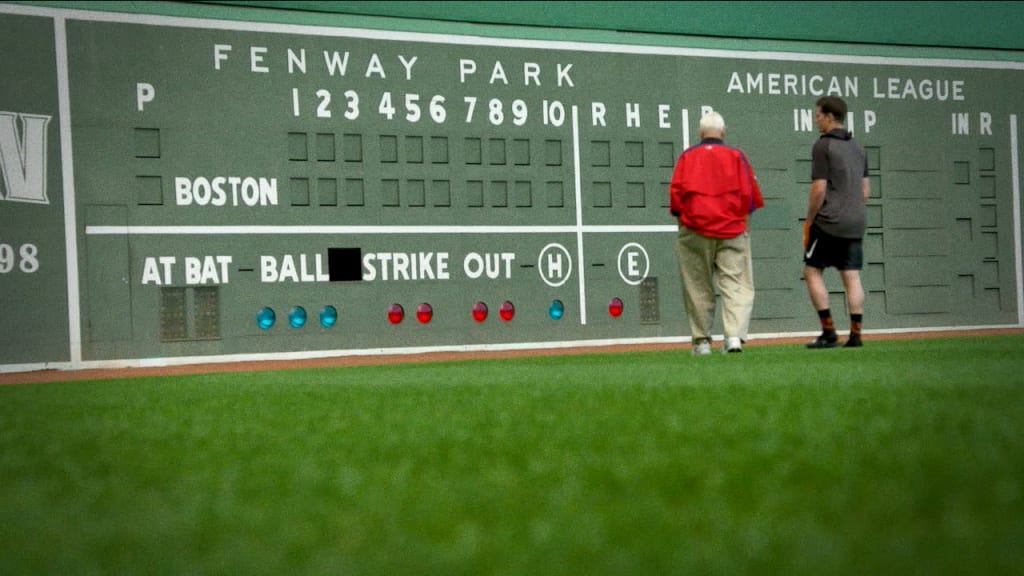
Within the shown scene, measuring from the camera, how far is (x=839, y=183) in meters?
Result: 8.12

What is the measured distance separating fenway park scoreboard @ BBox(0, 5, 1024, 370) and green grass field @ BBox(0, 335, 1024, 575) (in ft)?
13.3

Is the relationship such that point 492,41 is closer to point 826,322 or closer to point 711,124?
point 711,124

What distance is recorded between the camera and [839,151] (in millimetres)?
8086

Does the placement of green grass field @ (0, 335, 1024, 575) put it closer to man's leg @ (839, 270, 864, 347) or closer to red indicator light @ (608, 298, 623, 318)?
man's leg @ (839, 270, 864, 347)

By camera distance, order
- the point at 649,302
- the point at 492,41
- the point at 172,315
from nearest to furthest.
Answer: the point at 172,315, the point at 492,41, the point at 649,302

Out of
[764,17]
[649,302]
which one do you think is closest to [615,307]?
[649,302]

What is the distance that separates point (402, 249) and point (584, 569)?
8.28 m

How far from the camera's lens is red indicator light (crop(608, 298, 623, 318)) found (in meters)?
10.5

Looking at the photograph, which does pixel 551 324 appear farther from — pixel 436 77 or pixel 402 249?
pixel 436 77

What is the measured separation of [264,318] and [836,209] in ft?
13.0

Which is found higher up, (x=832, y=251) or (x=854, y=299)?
(x=832, y=251)

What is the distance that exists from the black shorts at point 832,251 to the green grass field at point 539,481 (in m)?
3.05

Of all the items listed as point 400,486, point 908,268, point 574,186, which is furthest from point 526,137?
point 400,486

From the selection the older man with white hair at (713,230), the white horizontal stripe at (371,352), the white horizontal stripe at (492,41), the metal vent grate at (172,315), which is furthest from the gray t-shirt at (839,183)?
the metal vent grate at (172,315)
